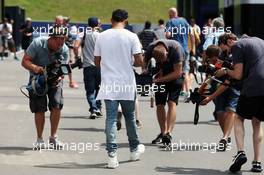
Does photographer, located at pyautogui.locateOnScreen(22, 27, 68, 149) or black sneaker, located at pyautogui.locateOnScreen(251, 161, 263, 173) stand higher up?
photographer, located at pyautogui.locateOnScreen(22, 27, 68, 149)

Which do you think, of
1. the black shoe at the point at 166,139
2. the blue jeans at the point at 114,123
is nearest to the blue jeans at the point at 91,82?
the black shoe at the point at 166,139

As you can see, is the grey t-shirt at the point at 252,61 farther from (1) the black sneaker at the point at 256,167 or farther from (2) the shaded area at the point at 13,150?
(2) the shaded area at the point at 13,150

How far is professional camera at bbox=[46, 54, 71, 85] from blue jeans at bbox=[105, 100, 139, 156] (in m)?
1.17

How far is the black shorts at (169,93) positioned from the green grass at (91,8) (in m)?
66.3

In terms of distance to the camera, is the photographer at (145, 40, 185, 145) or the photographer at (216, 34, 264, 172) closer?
the photographer at (216, 34, 264, 172)

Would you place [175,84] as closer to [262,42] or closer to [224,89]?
[224,89]

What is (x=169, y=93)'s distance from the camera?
11109mm

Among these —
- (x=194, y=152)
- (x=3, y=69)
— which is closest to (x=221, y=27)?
(x=194, y=152)

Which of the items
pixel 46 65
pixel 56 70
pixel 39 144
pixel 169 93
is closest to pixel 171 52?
pixel 169 93

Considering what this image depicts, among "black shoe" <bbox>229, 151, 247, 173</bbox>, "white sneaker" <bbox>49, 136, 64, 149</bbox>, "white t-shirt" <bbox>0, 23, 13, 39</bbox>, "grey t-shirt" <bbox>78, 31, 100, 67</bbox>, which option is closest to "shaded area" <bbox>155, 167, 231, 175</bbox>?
"black shoe" <bbox>229, 151, 247, 173</bbox>

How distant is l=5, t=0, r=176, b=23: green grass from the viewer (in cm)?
7931

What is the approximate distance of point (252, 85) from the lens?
915 centimetres

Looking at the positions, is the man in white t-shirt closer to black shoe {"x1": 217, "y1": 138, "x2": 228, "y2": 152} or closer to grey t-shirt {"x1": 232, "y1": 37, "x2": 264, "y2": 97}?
grey t-shirt {"x1": 232, "y1": 37, "x2": 264, "y2": 97}

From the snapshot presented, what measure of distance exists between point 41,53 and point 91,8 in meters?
72.9
